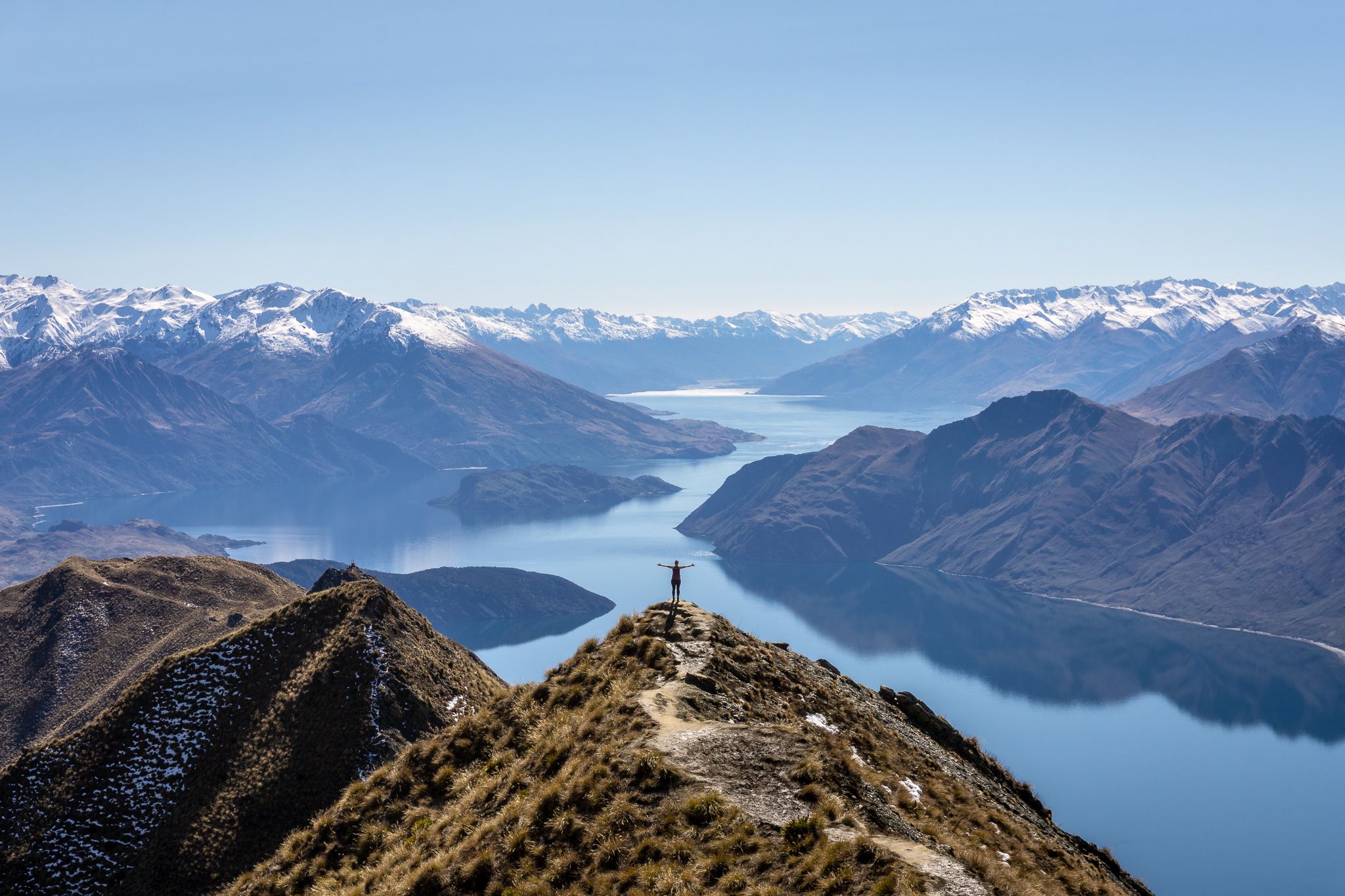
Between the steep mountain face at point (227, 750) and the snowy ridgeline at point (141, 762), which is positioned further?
the snowy ridgeline at point (141, 762)

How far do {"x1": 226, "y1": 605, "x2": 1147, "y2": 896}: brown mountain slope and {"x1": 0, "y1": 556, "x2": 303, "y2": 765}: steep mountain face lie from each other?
2131 inches

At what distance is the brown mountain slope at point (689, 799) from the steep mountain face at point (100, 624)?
2131 inches

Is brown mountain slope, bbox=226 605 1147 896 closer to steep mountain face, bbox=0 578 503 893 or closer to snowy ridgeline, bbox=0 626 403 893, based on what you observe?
steep mountain face, bbox=0 578 503 893

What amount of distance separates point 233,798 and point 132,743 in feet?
21.3

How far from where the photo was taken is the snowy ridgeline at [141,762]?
129 feet

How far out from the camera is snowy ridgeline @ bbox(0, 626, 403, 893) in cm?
3941

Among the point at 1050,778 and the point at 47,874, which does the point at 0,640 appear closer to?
the point at 47,874

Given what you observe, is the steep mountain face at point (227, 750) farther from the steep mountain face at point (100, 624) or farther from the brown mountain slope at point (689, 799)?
the steep mountain face at point (100, 624)

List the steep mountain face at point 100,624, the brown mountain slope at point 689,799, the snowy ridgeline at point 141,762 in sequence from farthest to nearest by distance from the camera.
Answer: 1. the steep mountain face at point 100,624
2. the snowy ridgeline at point 141,762
3. the brown mountain slope at point 689,799

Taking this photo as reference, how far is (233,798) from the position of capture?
39188mm

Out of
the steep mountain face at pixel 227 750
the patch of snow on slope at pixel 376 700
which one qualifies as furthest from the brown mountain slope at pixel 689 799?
the patch of snow on slope at pixel 376 700

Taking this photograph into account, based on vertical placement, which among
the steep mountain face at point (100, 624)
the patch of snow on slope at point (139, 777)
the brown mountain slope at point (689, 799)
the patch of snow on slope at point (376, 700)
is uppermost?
the brown mountain slope at point (689, 799)

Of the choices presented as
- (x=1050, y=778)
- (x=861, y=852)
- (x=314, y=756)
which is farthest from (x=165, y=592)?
(x=1050, y=778)

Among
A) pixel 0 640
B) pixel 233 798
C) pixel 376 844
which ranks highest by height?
pixel 376 844
